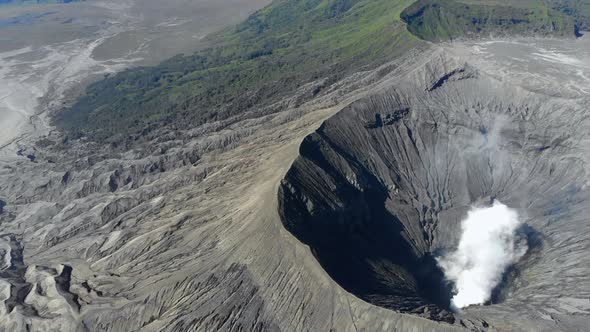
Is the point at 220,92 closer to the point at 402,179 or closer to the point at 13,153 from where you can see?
the point at 13,153

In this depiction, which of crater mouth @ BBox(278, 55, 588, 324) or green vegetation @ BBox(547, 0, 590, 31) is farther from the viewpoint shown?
green vegetation @ BBox(547, 0, 590, 31)

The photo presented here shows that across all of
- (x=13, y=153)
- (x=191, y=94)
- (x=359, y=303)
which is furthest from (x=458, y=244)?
(x=13, y=153)

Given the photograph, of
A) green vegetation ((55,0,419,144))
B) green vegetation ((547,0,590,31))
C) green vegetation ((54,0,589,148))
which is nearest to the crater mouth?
green vegetation ((54,0,589,148))

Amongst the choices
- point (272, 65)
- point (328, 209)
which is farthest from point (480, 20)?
point (328, 209)

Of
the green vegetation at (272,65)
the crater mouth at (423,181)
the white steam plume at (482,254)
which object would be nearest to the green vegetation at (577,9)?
the green vegetation at (272,65)

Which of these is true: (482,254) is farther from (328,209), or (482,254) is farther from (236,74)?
(236,74)

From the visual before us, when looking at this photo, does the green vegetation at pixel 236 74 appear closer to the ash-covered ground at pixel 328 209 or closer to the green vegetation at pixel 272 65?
the green vegetation at pixel 272 65

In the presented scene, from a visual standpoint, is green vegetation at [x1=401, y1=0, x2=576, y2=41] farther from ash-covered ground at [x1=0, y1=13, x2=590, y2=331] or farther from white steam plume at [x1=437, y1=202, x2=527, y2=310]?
white steam plume at [x1=437, y1=202, x2=527, y2=310]
